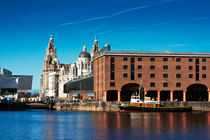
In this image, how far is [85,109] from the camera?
146m

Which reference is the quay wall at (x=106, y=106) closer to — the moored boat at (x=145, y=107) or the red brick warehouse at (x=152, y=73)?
the moored boat at (x=145, y=107)

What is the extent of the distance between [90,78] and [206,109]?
63.1 m

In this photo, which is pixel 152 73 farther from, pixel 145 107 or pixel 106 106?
pixel 106 106

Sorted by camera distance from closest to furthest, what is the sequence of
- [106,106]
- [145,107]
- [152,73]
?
A: [145,107]
[106,106]
[152,73]

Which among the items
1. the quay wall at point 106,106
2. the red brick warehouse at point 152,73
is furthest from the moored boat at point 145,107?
the red brick warehouse at point 152,73

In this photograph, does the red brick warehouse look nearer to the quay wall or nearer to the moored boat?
the quay wall

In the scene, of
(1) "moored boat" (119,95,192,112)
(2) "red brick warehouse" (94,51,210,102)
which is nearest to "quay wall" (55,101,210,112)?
(1) "moored boat" (119,95,192,112)

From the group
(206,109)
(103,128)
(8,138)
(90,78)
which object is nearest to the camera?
(8,138)

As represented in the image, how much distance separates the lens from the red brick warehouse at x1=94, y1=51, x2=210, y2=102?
467ft

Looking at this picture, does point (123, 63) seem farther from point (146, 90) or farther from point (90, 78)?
point (90, 78)

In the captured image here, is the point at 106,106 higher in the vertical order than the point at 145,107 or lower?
higher

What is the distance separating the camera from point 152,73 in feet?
472

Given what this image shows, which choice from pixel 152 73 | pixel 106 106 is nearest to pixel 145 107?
pixel 106 106

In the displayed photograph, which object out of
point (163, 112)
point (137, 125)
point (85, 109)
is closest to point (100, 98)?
point (85, 109)
